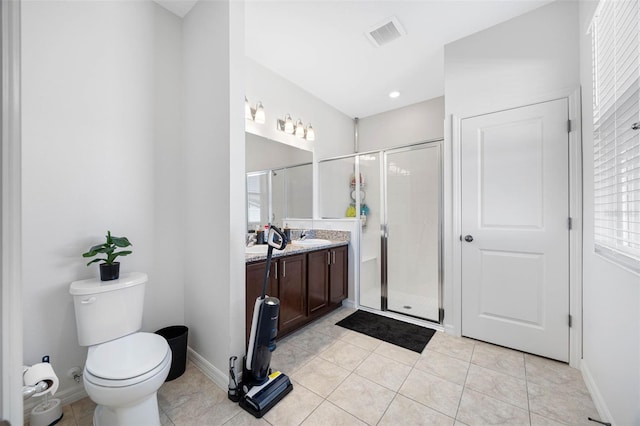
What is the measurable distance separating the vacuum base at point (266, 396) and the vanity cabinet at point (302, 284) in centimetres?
43

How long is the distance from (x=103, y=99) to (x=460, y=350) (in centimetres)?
321

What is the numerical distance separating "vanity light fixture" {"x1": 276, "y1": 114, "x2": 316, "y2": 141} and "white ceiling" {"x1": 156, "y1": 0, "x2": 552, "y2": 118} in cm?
48

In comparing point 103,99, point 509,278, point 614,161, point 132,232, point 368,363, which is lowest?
→ point 368,363

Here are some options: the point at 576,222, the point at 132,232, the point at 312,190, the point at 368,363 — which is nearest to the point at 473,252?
the point at 576,222

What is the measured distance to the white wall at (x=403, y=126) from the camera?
11.4 ft

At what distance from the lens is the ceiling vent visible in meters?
2.12

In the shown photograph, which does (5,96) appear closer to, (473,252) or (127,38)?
(127,38)

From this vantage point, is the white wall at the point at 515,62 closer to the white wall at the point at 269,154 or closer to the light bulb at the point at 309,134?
the light bulb at the point at 309,134

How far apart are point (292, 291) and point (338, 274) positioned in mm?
758

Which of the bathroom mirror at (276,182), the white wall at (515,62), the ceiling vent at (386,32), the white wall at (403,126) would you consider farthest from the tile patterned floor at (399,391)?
the ceiling vent at (386,32)

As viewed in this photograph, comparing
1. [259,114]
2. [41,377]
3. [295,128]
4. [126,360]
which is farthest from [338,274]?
[41,377]

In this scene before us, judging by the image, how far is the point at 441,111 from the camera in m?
3.42

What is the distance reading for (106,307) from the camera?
1.48 m

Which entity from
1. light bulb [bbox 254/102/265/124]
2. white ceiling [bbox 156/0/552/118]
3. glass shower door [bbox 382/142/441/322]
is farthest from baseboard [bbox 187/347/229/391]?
white ceiling [bbox 156/0/552/118]
